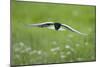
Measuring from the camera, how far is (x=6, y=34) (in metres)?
2.07

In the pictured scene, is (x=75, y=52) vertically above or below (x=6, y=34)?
below

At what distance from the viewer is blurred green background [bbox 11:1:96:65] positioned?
209 cm

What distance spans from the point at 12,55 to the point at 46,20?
55 cm

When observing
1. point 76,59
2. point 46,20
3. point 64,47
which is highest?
point 46,20

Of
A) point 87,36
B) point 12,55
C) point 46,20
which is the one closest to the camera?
point 12,55

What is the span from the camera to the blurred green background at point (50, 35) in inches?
82.4

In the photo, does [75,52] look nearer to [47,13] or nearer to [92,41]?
[92,41]

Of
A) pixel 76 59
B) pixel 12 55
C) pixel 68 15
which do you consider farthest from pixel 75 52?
pixel 12 55

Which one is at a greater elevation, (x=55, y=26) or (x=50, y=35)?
(x=55, y=26)

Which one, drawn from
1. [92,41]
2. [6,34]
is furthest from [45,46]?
[92,41]

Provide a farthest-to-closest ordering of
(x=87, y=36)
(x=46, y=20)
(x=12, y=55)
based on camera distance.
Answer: (x=87, y=36) < (x=46, y=20) < (x=12, y=55)

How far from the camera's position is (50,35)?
7.26ft
